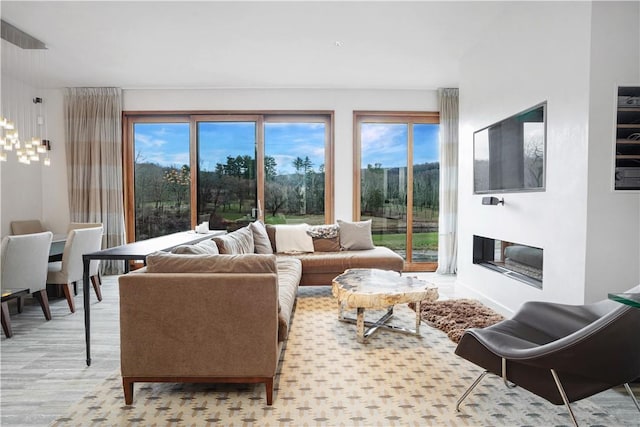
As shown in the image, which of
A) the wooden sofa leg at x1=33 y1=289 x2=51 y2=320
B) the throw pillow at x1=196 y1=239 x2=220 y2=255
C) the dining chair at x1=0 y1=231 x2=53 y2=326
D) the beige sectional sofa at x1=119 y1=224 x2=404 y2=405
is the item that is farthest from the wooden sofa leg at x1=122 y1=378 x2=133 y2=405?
the wooden sofa leg at x1=33 y1=289 x2=51 y2=320

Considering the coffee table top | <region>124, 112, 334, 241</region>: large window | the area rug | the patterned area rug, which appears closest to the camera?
the patterned area rug

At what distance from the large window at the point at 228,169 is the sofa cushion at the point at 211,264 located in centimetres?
371

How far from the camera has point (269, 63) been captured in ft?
15.4

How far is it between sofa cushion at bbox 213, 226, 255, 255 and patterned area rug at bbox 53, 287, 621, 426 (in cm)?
94

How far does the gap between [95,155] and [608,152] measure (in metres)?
6.21

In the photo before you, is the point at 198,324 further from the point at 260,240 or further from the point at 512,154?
the point at 512,154

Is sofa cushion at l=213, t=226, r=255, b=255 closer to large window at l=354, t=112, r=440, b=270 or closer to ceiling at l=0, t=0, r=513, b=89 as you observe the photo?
ceiling at l=0, t=0, r=513, b=89

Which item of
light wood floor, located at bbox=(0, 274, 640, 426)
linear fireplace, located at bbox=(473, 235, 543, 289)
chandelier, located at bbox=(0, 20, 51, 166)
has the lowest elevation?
light wood floor, located at bbox=(0, 274, 640, 426)

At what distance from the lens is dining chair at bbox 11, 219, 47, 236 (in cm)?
501

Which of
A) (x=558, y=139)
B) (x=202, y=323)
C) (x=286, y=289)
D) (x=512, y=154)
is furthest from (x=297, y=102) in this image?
(x=202, y=323)

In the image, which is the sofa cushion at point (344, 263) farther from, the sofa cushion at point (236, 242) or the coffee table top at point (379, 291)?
the coffee table top at point (379, 291)

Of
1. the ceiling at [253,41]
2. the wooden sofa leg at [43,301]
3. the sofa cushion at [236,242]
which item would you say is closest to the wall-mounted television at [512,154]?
the ceiling at [253,41]

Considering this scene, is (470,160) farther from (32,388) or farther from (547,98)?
(32,388)

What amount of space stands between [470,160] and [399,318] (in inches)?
79.7
